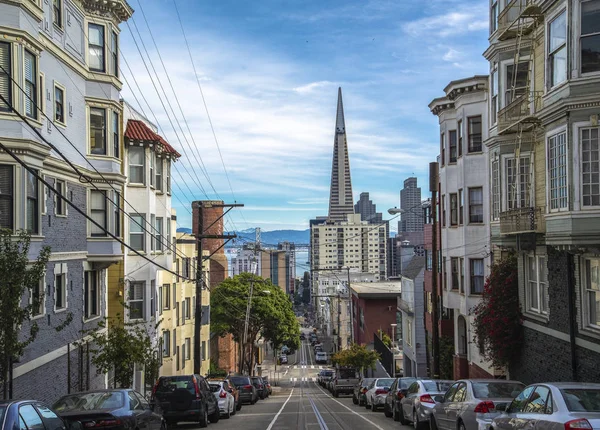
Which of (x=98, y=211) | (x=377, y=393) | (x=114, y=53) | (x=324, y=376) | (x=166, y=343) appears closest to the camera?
(x=98, y=211)

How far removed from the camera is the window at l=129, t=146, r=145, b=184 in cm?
3362

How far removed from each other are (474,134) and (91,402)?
22.6 metres

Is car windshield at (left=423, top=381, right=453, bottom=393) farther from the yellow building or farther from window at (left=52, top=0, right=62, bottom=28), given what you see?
the yellow building

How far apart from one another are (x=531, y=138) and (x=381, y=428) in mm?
10010

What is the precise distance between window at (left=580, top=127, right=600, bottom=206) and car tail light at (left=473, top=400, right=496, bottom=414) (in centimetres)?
560

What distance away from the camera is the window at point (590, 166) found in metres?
16.7

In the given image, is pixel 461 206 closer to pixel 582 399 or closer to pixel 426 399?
pixel 426 399

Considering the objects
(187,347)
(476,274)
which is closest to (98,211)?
(476,274)

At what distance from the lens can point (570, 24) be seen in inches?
666

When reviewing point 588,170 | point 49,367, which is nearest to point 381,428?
point 588,170

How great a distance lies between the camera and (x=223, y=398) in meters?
26.0

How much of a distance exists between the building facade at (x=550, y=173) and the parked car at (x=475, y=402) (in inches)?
141

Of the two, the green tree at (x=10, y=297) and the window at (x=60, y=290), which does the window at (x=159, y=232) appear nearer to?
the window at (x=60, y=290)

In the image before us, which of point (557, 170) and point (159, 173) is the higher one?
point (159, 173)
